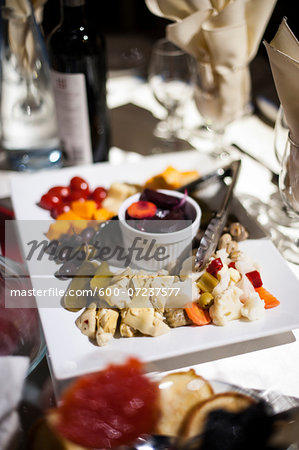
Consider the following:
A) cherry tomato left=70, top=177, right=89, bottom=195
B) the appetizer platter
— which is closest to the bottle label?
cherry tomato left=70, top=177, right=89, bottom=195

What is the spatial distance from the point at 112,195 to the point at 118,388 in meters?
0.46

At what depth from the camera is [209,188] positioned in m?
0.92

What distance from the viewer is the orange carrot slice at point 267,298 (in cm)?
69

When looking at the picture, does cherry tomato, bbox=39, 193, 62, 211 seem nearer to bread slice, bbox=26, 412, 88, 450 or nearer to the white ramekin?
the white ramekin

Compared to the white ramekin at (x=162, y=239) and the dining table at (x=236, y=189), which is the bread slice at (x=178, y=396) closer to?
the dining table at (x=236, y=189)

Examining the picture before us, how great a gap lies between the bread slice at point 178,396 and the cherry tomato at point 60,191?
1.49ft

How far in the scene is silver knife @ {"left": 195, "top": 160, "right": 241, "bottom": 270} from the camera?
74 cm

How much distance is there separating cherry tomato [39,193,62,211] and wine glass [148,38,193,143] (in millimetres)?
391

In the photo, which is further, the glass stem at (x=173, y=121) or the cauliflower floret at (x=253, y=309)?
the glass stem at (x=173, y=121)

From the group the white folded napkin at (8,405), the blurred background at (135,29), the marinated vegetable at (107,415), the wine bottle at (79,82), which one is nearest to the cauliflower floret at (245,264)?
the marinated vegetable at (107,415)

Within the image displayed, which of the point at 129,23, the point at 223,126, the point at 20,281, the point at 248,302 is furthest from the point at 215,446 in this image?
the point at 129,23

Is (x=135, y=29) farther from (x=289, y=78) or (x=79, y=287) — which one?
(x=79, y=287)

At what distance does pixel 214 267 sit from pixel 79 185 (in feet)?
1.20

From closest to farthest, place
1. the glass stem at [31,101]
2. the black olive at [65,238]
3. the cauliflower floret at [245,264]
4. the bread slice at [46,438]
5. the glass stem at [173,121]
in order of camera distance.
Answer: the bread slice at [46,438], the cauliflower floret at [245,264], the black olive at [65,238], the glass stem at [31,101], the glass stem at [173,121]
